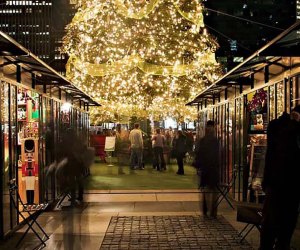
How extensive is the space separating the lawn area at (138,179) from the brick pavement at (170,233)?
17.1ft

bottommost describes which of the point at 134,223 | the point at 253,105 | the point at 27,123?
the point at 134,223

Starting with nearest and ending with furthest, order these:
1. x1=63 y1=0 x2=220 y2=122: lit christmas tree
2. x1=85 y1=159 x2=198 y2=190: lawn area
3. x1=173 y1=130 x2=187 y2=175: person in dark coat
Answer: x1=85 y1=159 x2=198 y2=190: lawn area < x1=63 y1=0 x2=220 y2=122: lit christmas tree < x1=173 y1=130 x2=187 y2=175: person in dark coat

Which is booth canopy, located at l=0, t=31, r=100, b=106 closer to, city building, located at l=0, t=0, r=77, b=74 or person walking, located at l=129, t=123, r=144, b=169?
person walking, located at l=129, t=123, r=144, b=169

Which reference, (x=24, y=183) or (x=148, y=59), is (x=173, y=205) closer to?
(x=24, y=183)

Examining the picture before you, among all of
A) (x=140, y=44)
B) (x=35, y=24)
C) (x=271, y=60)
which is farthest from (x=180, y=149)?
(x=35, y=24)

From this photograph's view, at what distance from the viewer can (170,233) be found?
28.5 feet

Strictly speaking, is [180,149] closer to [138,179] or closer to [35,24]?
[138,179]

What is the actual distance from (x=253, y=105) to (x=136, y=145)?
34.7 ft

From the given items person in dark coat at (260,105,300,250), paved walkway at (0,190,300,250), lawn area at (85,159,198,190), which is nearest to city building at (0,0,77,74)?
lawn area at (85,159,198,190)

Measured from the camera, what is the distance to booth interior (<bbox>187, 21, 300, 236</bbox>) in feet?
27.3

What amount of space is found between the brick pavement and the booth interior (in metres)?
0.74

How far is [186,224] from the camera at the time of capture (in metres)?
9.50

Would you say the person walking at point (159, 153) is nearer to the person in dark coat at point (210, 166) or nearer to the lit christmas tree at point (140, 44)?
the lit christmas tree at point (140, 44)

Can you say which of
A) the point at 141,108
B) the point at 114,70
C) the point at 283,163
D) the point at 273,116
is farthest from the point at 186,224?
the point at 141,108
